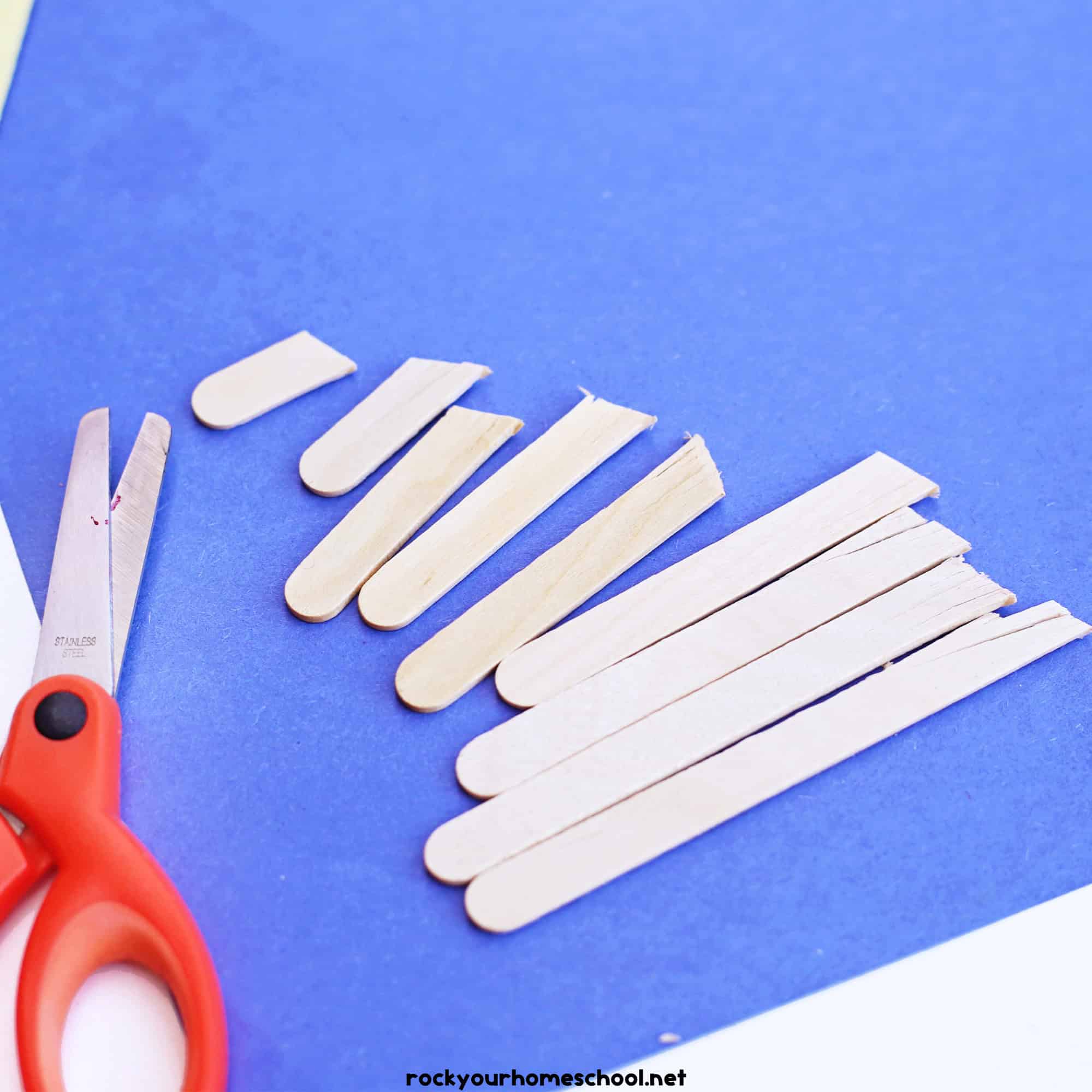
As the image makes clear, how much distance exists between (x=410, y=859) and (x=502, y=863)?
9cm

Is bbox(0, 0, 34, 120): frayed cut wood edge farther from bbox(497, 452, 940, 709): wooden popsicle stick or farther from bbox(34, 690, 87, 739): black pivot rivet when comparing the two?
bbox(497, 452, 940, 709): wooden popsicle stick

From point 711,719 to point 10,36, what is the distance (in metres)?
1.66

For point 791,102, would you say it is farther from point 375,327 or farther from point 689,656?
point 689,656

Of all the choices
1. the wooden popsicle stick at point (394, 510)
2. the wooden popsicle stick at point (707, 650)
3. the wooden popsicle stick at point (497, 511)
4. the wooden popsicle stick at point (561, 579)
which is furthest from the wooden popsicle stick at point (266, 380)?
the wooden popsicle stick at point (707, 650)

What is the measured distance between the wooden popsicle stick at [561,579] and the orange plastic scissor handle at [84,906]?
1.00 feet

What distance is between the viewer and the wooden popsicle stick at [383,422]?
135 centimetres

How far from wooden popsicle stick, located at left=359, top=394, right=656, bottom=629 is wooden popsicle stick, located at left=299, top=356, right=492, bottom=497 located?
123 mm

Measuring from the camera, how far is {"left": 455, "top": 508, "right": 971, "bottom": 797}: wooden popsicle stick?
111 centimetres

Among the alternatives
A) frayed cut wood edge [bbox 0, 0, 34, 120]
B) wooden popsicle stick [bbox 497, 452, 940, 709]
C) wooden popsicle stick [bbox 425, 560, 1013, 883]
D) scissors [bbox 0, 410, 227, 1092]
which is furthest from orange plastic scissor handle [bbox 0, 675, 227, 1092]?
frayed cut wood edge [bbox 0, 0, 34, 120]

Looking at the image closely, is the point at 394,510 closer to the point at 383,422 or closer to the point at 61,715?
the point at 383,422

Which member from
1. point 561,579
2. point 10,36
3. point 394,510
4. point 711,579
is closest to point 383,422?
point 394,510

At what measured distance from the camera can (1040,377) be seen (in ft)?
4.95

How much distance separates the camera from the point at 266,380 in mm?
1437

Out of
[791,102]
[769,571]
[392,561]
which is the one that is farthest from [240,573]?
[791,102]
